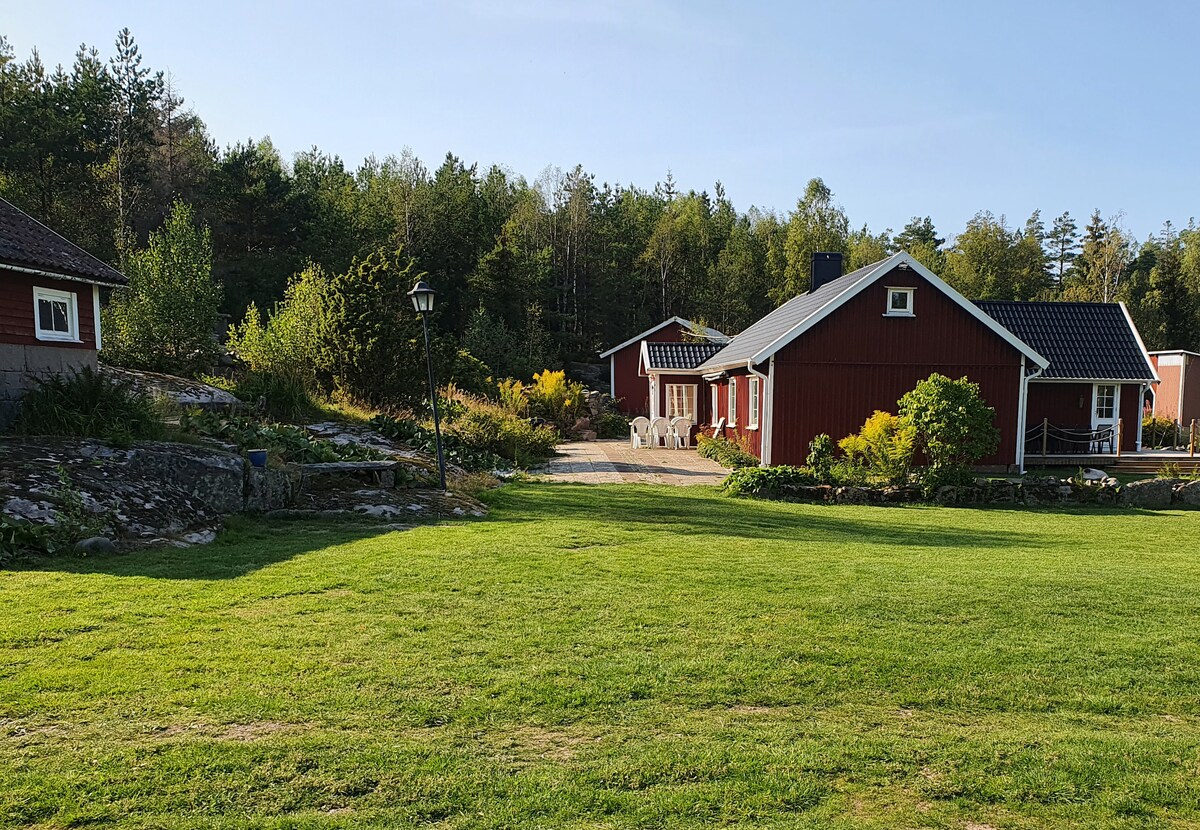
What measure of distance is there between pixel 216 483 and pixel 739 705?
25.3 ft

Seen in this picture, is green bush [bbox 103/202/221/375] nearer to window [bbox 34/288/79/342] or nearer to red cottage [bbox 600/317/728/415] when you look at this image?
window [bbox 34/288/79/342]

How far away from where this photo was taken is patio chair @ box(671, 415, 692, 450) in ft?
82.6

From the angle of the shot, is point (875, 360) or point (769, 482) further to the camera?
point (875, 360)

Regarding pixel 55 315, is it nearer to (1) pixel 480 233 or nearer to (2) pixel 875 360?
(2) pixel 875 360

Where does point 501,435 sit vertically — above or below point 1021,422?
below

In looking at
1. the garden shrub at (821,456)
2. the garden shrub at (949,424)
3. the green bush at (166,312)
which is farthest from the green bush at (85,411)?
the garden shrub at (949,424)

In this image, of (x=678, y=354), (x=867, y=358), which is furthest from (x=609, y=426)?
(x=867, y=358)

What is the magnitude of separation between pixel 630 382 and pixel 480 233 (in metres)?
17.6

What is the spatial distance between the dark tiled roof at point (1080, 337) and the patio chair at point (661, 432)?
32.9 feet

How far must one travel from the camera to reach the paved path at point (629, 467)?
16.3 m

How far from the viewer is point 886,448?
15.3m

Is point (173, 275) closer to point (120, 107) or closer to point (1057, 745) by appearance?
point (1057, 745)

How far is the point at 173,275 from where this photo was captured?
19.2 m

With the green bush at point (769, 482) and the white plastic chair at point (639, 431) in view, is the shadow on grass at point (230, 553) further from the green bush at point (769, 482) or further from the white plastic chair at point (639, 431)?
the white plastic chair at point (639, 431)
